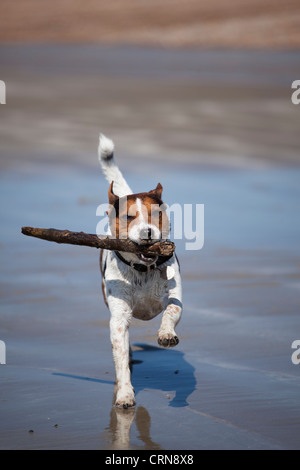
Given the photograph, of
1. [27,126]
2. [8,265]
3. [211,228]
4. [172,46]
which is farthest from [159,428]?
[172,46]

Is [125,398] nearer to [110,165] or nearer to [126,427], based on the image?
[126,427]

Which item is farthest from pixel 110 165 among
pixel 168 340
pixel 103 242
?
pixel 168 340

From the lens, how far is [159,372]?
665cm

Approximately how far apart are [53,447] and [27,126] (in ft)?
42.2

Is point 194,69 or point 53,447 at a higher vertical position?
point 194,69

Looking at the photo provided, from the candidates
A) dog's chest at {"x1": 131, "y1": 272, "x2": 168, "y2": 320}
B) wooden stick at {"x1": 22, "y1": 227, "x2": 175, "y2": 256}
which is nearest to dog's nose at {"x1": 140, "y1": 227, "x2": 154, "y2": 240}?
wooden stick at {"x1": 22, "y1": 227, "x2": 175, "y2": 256}

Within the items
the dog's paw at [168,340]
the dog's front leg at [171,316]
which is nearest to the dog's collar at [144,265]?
the dog's front leg at [171,316]

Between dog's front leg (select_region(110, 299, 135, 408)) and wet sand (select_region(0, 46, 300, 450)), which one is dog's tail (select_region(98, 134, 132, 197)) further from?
dog's front leg (select_region(110, 299, 135, 408))

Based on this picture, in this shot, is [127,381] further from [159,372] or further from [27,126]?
[27,126]

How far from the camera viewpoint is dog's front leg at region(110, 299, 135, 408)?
5.72 meters

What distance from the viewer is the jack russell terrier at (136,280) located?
5.72m

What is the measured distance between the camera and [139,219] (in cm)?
578

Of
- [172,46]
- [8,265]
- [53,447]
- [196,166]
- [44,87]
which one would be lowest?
[53,447]

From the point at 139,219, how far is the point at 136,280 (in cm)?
53
